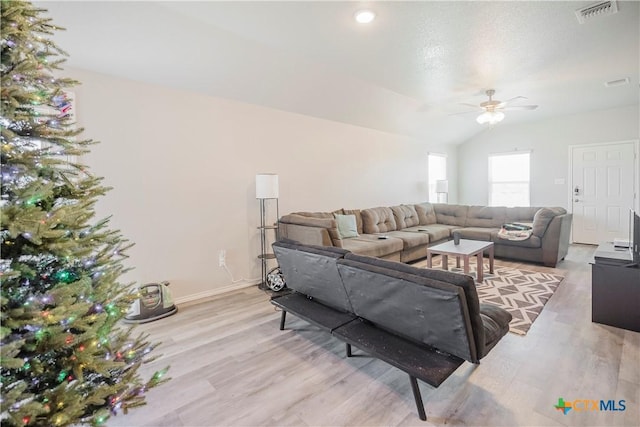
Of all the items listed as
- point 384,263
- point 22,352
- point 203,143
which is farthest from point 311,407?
point 203,143

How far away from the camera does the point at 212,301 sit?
3.50 meters

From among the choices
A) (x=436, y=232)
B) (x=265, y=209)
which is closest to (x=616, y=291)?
(x=436, y=232)

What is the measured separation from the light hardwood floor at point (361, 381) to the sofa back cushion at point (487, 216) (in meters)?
3.14

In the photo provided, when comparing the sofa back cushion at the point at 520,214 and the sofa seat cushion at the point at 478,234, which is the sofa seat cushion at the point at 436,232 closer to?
the sofa seat cushion at the point at 478,234

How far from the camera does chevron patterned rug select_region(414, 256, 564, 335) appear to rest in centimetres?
289

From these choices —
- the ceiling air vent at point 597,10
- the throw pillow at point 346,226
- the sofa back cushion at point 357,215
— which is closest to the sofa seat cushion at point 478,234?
the sofa back cushion at point 357,215

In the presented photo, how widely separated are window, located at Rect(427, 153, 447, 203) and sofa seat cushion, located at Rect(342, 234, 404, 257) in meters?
3.37

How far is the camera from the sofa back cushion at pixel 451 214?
20.2ft

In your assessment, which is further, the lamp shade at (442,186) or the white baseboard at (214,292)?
the lamp shade at (442,186)

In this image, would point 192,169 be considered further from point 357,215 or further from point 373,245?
point 357,215

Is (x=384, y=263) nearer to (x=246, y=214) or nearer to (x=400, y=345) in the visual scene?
(x=400, y=345)

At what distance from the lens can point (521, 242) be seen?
15.4 feet

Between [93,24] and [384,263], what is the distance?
2880 mm

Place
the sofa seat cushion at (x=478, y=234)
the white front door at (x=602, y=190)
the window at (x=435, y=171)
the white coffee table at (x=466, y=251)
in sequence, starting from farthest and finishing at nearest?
1. the window at (x=435, y=171)
2. the white front door at (x=602, y=190)
3. the sofa seat cushion at (x=478, y=234)
4. the white coffee table at (x=466, y=251)
